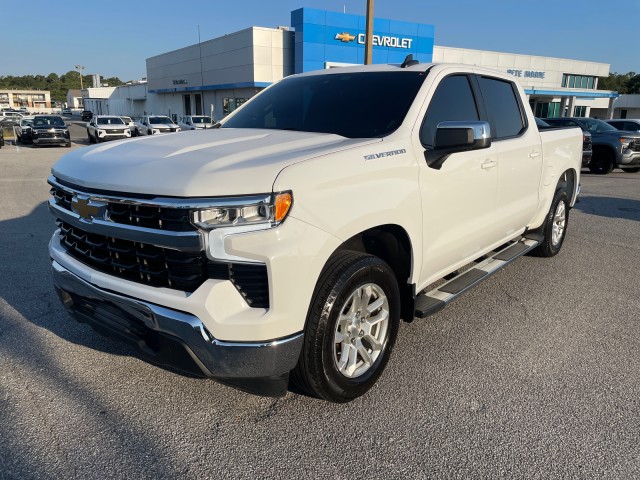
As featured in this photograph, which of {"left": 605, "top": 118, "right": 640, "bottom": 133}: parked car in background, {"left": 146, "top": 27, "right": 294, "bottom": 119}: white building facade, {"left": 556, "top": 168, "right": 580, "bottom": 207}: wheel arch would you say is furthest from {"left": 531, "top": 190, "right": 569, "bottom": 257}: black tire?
{"left": 146, "top": 27, "right": 294, "bottom": 119}: white building facade

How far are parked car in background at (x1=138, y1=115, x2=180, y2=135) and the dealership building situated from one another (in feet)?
26.7

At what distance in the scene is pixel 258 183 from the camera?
2283mm

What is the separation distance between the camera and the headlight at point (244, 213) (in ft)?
7.41

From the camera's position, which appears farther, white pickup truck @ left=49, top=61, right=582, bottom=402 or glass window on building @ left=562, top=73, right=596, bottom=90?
glass window on building @ left=562, top=73, right=596, bottom=90

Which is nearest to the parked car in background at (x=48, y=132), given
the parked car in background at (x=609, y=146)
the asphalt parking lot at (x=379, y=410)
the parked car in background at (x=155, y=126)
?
Answer: the parked car in background at (x=155, y=126)

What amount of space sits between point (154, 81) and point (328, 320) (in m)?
58.6

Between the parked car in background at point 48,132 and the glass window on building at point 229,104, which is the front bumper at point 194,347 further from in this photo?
the glass window on building at point 229,104

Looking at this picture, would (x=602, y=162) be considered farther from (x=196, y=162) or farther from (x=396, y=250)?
(x=196, y=162)

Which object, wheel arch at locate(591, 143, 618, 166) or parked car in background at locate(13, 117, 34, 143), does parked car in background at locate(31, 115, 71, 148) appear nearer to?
parked car in background at locate(13, 117, 34, 143)

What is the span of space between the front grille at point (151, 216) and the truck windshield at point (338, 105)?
1.41m

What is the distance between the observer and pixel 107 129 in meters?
27.3

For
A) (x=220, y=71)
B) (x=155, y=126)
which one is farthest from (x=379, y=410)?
(x=220, y=71)

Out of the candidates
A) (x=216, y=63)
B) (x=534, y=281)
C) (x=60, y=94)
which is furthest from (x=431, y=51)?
(x=60, y=94)

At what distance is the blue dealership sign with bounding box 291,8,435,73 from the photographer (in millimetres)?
33688
